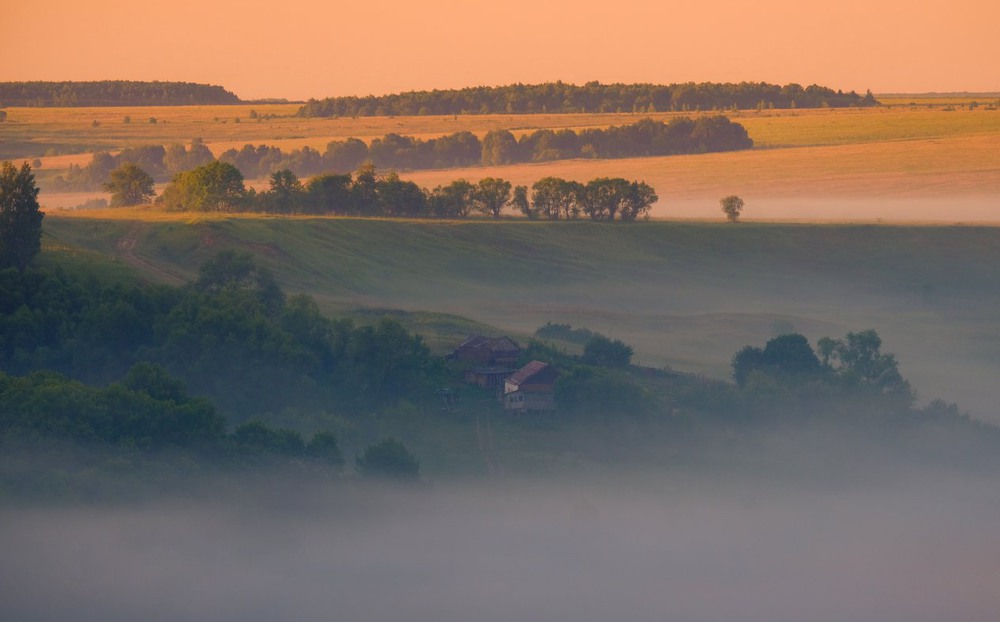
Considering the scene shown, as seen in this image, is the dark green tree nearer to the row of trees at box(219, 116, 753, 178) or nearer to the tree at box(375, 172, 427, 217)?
the tree at box(375, 172, 427, 217)

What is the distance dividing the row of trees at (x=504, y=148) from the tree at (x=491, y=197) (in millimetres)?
42065

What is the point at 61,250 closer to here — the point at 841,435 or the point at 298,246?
the point at 298,246

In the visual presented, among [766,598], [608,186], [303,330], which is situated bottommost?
[766,598]

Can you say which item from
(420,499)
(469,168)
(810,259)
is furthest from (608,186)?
(420,499)

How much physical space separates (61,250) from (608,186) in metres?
49.0

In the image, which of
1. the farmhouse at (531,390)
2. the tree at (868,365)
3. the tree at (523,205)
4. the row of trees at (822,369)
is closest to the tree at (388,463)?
the farmhouse at (531,390)

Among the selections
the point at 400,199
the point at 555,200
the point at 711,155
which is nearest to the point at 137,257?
the point at 400,199

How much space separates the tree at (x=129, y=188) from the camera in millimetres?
110000

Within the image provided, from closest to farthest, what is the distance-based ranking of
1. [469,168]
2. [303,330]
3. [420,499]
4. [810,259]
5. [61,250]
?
[420,499]
[303,330]
[61,250]
[810,259]
[469,168]

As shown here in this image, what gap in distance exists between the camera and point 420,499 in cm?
5928

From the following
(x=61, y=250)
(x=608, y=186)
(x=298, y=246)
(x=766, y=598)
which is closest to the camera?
(x=766, y=598)

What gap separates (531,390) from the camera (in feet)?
219

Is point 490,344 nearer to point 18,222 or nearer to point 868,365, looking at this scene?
point 868,365

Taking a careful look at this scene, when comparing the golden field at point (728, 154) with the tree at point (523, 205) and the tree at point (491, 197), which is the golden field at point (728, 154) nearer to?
the tree at point (523, 205)
